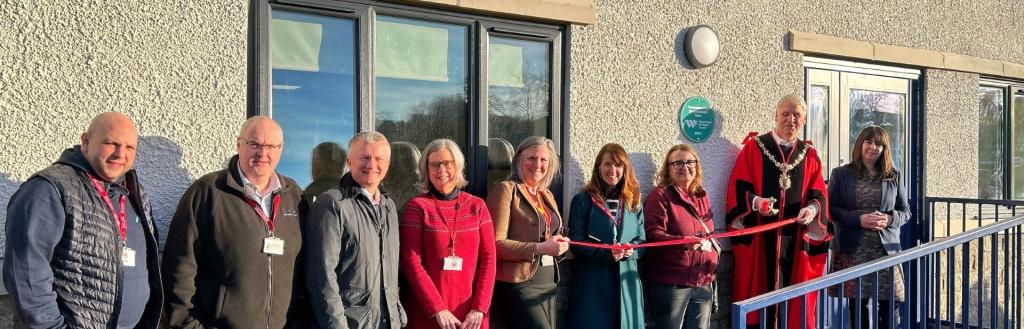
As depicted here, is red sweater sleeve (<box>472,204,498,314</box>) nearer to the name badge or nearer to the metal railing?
the name badge

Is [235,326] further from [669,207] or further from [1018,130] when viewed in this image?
[1018,130]

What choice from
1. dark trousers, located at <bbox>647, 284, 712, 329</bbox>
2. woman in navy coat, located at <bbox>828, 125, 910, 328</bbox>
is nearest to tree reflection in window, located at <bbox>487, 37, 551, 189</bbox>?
dark trousers, located at <bbox>647, 284, 712, 329</bbox>

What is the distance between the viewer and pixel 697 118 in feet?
19.8

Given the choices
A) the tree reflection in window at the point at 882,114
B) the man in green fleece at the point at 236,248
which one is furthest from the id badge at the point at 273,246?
the tree reflection in window at the point at 882,114

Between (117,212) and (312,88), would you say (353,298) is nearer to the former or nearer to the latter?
(117,212)

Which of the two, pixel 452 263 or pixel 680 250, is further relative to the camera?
pixel 680 250

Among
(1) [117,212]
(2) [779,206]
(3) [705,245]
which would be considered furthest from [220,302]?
(2) [779,206]

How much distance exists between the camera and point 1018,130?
8797 millimetres

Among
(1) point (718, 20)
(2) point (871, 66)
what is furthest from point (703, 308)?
(2) point (871, 66)

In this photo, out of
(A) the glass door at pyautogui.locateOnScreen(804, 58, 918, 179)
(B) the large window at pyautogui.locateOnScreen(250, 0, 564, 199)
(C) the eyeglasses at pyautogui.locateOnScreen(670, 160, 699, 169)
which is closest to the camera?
(B) the large window at pyautogui.locateOnScreen(250, 0, 564, 199)

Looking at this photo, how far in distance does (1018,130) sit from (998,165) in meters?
0.49

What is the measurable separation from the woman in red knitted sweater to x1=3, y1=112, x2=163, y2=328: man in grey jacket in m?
1.26

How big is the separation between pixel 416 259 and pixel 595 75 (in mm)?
1731

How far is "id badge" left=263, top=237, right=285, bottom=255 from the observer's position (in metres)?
3.76
